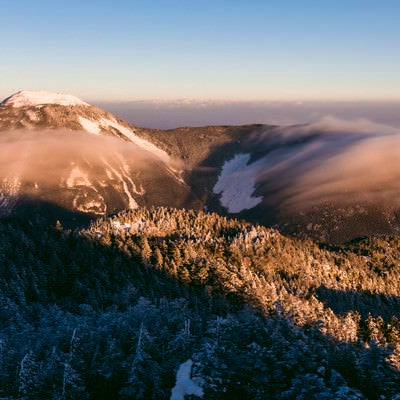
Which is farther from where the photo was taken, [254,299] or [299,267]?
[299,267]

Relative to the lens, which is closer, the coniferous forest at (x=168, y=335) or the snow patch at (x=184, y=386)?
the snow patch at (x=184, y=386)

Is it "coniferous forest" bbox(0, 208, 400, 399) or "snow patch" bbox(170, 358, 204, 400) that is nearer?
"snow patch" bbox(170, 358, 204, 400)

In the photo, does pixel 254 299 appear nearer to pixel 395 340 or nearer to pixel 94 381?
pixel 395 340

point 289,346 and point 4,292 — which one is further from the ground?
point 289,346

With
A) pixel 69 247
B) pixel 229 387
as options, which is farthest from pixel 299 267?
pixel 229 387
